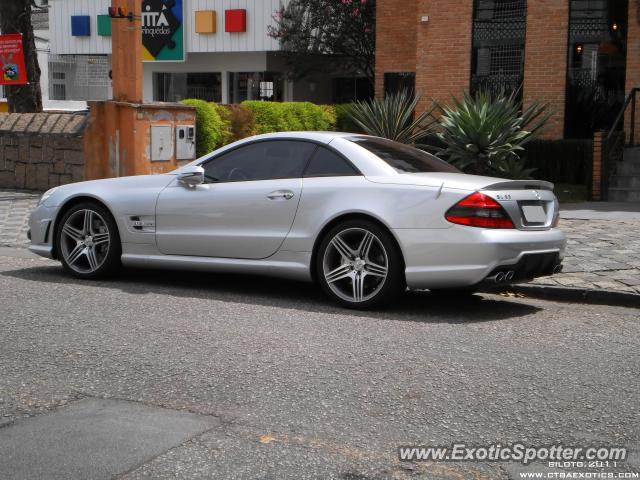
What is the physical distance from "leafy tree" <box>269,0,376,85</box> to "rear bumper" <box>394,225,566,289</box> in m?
19.2

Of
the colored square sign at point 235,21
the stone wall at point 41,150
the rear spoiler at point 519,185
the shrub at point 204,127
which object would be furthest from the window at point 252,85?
the rear spoiler at point 519,185

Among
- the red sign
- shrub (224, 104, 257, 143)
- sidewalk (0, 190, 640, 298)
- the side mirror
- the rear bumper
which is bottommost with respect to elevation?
sidewalk (0, 190, 640, 298)

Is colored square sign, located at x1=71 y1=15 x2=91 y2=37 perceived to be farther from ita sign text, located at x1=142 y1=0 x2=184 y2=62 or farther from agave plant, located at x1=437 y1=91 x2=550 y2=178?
agave plant, located at x1=437 y1=91 x2=550 y2=178

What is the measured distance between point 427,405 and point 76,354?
228cm

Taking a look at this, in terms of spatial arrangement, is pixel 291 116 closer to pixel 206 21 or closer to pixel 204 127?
pixel 204 127

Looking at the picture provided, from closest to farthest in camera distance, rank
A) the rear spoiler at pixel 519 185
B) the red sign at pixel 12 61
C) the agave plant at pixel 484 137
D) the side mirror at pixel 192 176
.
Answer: the rear spoiler at pixel 519 185, the side mirror at pixel 192 176, the agave plant at pixel 484 137, the red sign at pixel 12 61

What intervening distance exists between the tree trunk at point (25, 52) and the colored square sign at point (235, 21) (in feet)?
39.7

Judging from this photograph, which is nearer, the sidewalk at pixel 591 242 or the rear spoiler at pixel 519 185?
the rear spoiler at pixel 519 185

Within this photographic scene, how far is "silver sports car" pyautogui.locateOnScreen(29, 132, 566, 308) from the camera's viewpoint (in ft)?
22.2

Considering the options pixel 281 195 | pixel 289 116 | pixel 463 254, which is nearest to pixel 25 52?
pixel 289 116

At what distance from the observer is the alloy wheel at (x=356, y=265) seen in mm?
6984

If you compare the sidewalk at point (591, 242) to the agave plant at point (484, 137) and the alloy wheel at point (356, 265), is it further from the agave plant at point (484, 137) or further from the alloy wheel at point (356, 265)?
the alloy wheel at point (356, 265)

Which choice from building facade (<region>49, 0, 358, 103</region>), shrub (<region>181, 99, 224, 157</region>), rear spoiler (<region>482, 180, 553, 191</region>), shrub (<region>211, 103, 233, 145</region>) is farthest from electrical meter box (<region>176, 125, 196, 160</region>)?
building facade (<region>49, 0, 358, 103</region>)

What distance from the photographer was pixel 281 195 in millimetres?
7438
